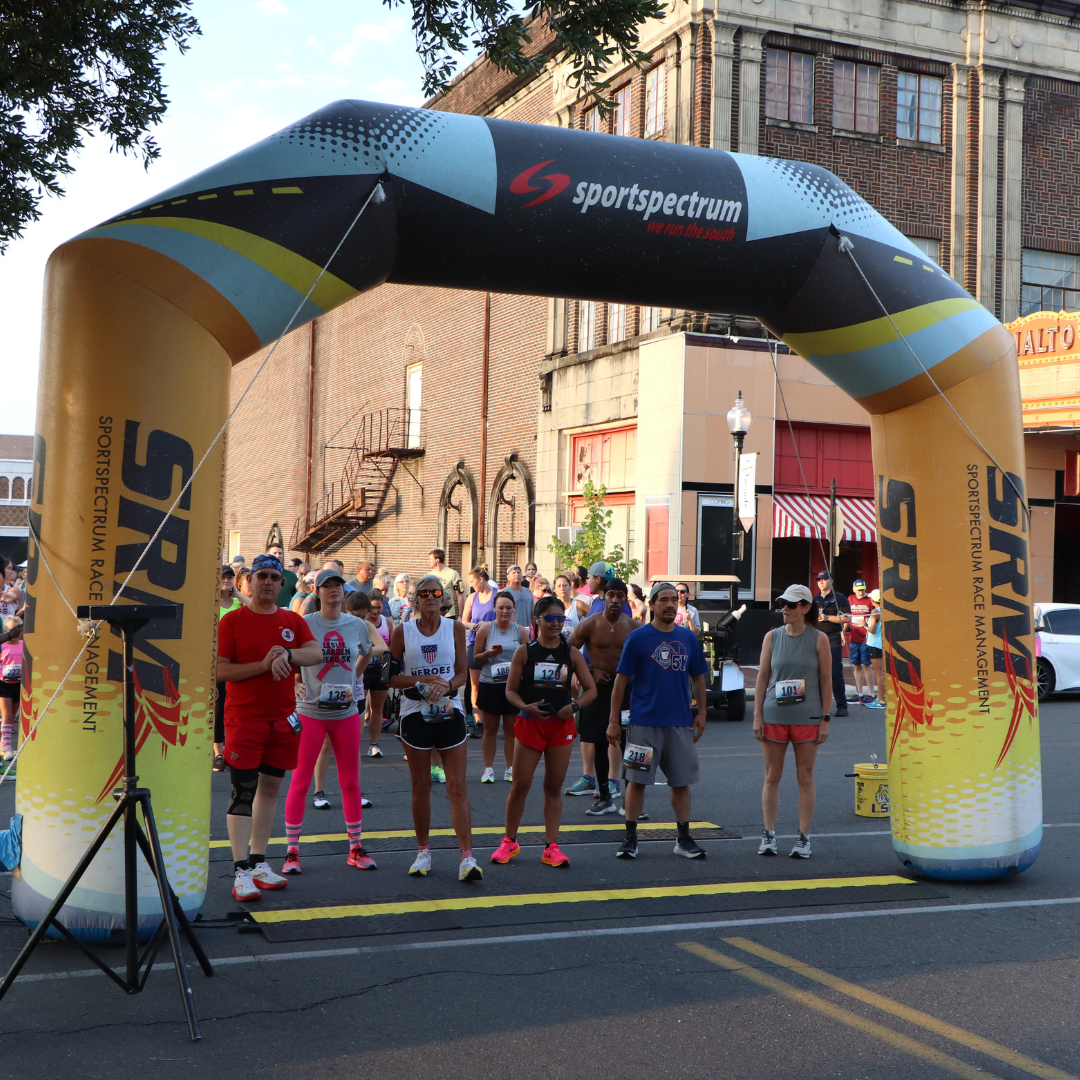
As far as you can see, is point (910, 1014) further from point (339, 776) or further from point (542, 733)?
point (339, 776)

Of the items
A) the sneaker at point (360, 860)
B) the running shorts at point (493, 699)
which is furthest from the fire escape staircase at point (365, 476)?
the sneaker at point (360, 860)

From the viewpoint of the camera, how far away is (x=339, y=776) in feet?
25.7

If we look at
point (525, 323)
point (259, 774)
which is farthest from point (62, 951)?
point (525, 323)

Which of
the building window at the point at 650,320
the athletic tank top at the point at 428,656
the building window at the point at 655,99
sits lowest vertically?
the athletic tank top at the point at 428,656

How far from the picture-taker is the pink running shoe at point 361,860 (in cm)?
765

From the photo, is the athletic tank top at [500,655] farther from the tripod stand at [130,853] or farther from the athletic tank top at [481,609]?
the tripod stand at [130,853]

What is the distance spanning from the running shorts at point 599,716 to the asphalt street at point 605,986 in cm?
193

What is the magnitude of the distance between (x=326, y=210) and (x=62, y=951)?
12.9 ft

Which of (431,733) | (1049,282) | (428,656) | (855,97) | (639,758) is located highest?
(855,97)

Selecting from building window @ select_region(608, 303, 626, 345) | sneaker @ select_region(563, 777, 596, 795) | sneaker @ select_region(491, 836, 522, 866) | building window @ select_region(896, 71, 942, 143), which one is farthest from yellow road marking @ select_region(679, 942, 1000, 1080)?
building window @ select_region(896, 71, 942, 143)

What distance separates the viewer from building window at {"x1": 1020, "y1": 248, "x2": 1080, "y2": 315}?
82.3 feet

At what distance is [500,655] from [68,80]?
6508 millimetres

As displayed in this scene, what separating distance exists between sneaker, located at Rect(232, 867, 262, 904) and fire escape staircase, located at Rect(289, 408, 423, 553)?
2571cm

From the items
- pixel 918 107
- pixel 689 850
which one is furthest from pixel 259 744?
pixel 918 107
